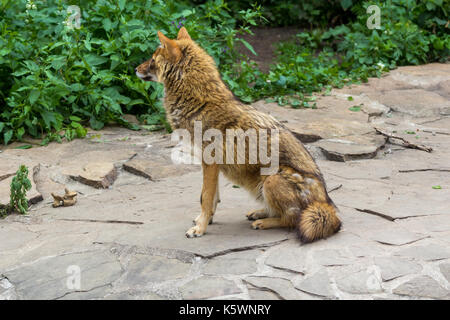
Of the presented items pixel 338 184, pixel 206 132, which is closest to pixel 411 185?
pixel 338 184

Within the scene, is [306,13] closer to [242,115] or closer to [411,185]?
[411,185]

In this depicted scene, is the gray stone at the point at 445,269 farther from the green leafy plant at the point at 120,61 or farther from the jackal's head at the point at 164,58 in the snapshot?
the green leafy plant at the point at 120,61

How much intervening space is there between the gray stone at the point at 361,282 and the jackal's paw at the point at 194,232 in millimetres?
1306

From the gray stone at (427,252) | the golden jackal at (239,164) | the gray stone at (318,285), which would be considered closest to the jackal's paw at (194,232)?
the golden jackal at (239,164)

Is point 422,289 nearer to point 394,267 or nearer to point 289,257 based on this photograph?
point 394,267

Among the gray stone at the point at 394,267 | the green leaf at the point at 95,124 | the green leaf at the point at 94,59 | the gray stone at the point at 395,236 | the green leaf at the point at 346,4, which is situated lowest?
the gray stone at the point at 394,267

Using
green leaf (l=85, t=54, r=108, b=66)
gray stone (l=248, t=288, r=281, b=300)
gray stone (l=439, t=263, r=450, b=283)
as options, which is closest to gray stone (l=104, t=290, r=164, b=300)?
gray stone (l=248, t=288, r=281, b=300)

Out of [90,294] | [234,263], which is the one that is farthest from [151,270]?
[234,263]

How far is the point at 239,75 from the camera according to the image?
966 centimetres

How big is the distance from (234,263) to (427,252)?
141 cm

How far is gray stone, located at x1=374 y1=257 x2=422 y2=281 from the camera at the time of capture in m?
3.96

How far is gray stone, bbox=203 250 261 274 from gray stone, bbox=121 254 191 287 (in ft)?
0.58

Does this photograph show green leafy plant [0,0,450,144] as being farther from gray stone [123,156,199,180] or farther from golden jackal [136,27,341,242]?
golden jackal [136,27,341,242]

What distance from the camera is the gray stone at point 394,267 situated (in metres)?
3.96
